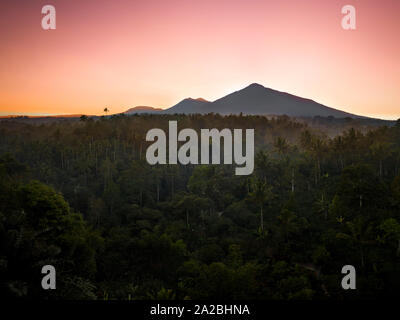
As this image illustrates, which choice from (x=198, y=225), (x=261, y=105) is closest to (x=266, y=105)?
(x=261, y=105)

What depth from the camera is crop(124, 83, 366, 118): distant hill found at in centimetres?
12538

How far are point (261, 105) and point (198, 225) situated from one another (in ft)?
379

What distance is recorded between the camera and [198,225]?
1144 inches

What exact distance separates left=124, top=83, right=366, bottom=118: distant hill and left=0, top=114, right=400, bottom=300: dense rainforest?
81.4m

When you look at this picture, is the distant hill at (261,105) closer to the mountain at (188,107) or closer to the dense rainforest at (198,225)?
the mountain at (188,107)

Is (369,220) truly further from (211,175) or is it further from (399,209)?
(211,175)

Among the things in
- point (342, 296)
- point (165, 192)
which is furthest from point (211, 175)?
point (342, 296)

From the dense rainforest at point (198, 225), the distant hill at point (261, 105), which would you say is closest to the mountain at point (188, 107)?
the distant hill at point (261, 105)

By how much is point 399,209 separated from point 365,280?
34.3 ft

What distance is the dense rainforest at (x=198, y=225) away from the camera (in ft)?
40.8

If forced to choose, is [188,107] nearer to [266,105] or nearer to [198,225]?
[266,105]

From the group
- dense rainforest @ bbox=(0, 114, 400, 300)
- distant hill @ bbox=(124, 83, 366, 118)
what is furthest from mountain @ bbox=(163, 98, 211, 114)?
dense rainforest @ bbox=(0, 114, 400, 300)

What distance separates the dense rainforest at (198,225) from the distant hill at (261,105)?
8142cm

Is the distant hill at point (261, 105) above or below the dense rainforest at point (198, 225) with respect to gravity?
above
